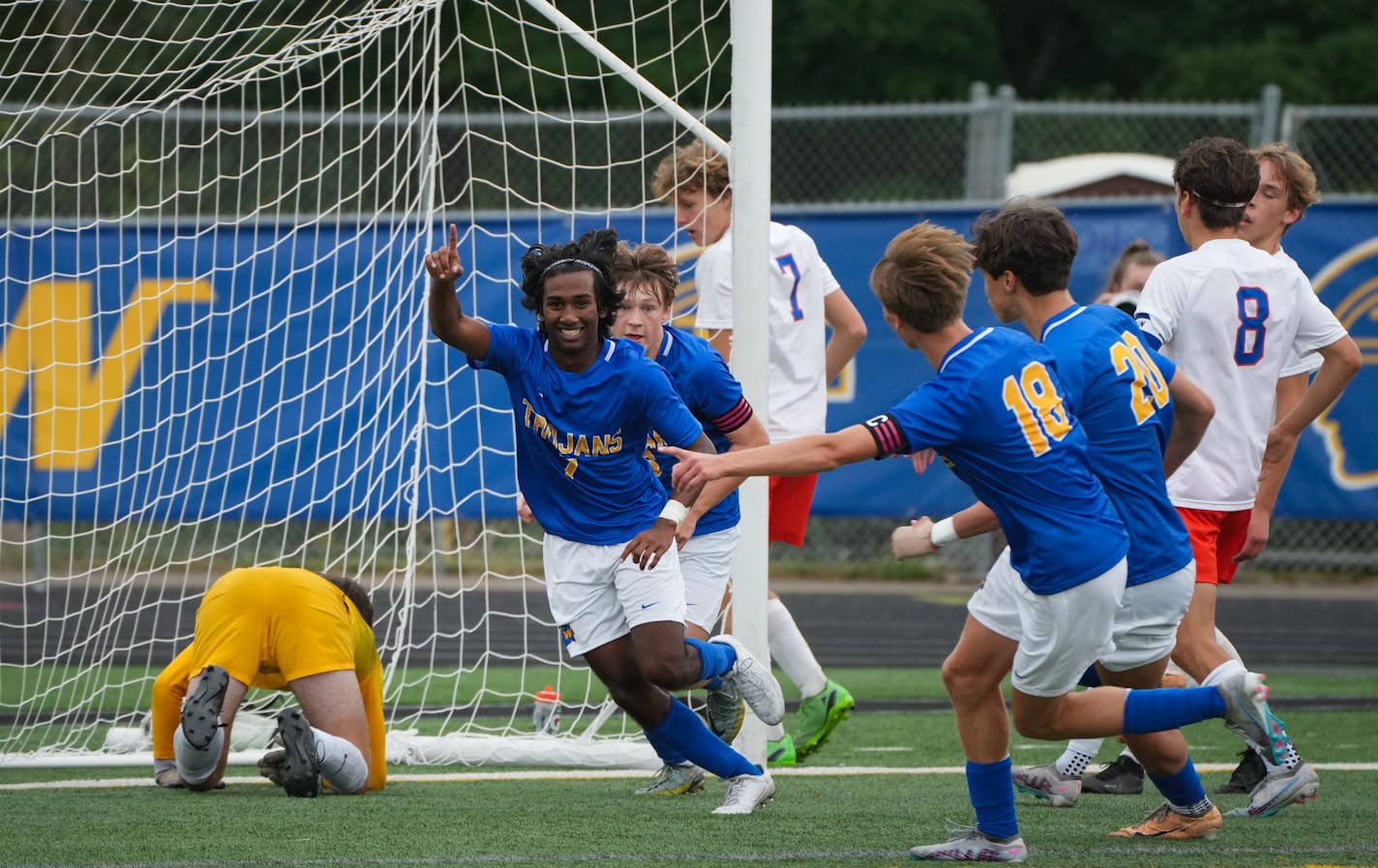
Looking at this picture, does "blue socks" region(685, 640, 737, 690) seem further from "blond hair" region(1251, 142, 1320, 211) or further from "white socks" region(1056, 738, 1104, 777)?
"blond hair" region(1251, 142, 1320, 211)

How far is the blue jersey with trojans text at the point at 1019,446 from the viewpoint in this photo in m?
3.83

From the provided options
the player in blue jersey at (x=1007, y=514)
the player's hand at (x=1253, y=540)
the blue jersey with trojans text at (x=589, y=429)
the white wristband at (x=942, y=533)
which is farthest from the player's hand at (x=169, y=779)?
the player's hand at (x=1253, y=540)

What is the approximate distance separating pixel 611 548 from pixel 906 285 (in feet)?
4.41

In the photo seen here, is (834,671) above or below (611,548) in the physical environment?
below

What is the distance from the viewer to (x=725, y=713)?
17.3ft

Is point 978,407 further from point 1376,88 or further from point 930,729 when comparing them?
point 1376,88

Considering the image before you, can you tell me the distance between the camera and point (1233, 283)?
4.96 metres

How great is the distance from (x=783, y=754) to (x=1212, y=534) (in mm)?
1886

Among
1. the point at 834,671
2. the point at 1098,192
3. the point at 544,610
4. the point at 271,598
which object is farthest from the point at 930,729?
the point at 1098,192

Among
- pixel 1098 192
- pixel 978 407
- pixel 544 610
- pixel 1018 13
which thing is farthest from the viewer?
pixel 1018 13

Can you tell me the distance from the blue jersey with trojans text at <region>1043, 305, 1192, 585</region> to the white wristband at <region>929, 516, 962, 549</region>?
0.41 metres

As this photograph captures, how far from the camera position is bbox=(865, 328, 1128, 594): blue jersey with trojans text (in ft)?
12.6

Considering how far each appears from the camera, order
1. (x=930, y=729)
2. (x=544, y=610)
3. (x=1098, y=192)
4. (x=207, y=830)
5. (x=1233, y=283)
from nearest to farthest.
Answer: (x=207, y=830)
(x=1233, y=283)
(x=930, y=729)
(x=544, y=610)
(x=1098, y=192)

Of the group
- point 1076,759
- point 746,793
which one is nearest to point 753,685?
point 746,793
